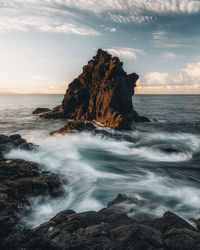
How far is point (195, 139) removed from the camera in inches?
1086

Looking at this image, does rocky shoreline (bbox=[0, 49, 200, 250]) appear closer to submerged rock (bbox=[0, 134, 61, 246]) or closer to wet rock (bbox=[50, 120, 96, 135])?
submerged rock (bbox=[0, 134, 61, 246])

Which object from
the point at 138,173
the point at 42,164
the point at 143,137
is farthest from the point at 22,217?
the point at 143,137

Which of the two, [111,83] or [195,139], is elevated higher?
[111,83]

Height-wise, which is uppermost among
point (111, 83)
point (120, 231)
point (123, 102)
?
point (111, 83)

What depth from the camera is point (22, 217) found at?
8766 mm

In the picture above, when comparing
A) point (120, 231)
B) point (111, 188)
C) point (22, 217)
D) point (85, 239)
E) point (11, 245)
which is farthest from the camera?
point (111, 188)

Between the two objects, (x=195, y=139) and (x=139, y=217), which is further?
(x=195, y=139)

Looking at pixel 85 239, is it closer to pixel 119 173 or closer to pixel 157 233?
pixel 157 233

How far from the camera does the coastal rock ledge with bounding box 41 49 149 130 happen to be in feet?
121

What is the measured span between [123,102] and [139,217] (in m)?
31.1

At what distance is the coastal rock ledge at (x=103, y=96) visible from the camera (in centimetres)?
3674

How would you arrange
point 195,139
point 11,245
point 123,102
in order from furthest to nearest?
point 123,102
point 195,139
point 11,245

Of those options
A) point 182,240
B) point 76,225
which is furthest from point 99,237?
point 182,240

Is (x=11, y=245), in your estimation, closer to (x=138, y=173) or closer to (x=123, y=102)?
(x=138, y=173)
